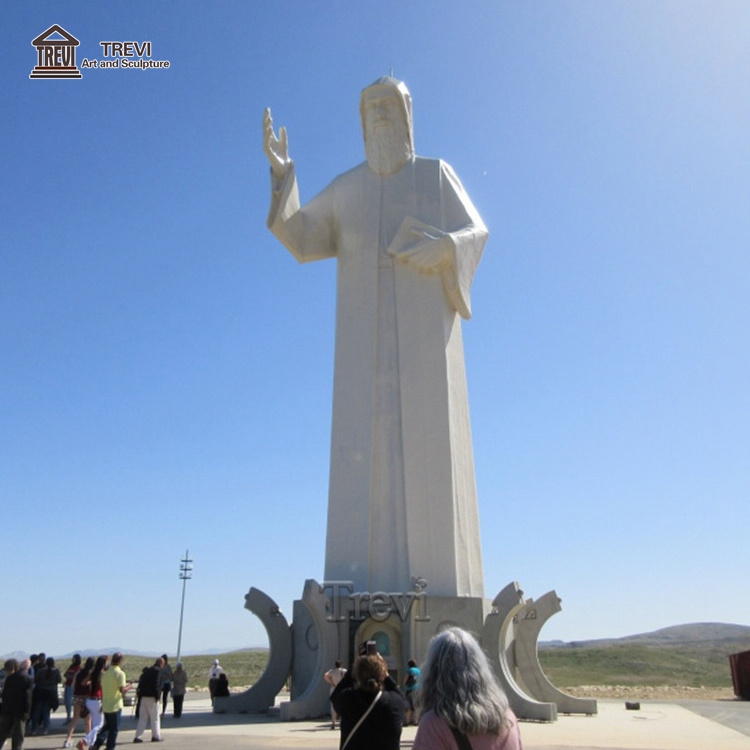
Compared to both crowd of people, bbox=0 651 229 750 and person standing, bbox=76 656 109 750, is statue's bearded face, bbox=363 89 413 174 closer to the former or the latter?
crowd of people, bbox=0 651 229 750

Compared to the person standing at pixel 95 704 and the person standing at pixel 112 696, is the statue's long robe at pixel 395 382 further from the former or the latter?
the person standing at pixel 112 696

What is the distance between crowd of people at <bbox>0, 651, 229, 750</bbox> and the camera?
993cm

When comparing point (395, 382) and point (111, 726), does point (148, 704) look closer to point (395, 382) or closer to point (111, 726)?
point (111, 726)

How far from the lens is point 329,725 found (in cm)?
1414

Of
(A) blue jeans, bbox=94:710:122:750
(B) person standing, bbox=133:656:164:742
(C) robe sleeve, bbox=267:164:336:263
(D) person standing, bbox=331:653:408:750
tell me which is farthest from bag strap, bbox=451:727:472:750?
(C) robe sleeve, bbox=267:164:336:263

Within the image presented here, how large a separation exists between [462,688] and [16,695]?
27.3ft

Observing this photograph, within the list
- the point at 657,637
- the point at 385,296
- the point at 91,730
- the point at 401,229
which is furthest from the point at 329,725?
the point at 657,637

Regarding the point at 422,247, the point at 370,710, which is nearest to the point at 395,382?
the point at 422,247

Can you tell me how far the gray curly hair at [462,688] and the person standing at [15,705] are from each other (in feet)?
26.6

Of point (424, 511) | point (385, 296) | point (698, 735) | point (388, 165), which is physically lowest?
point (698, 735)

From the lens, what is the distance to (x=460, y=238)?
18.4 m

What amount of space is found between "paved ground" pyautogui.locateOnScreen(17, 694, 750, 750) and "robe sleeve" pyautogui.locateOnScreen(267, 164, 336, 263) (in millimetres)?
9980

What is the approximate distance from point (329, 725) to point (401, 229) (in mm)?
10272

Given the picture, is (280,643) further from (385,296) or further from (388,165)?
(388,165)
